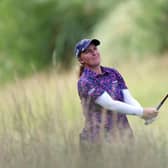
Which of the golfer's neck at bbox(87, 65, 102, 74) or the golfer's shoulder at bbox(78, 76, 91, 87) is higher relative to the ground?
the golfer's neck at bbox(87, 65, 102, 74)

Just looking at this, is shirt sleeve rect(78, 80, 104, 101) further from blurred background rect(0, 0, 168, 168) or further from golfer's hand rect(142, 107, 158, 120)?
golfer's hand rect(142, 107, 158, 120)

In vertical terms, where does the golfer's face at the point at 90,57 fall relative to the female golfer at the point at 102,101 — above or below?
above

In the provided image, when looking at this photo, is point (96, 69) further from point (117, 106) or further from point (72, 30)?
point (72, 30)

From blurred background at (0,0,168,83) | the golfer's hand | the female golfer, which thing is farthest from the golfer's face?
blurred background at (0,0,168,83)

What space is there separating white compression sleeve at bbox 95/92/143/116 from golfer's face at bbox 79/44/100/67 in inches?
14.3

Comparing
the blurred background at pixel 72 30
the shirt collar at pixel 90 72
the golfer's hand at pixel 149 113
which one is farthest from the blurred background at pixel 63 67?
the shirt collar at pixel 90 72

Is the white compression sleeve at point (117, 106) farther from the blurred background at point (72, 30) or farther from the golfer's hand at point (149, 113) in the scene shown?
the blurred background at point (72, 30)

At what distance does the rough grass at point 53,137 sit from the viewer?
7.10 meters

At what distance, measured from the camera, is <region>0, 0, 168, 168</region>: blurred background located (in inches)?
294

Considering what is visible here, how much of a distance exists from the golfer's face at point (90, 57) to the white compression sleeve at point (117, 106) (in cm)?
36

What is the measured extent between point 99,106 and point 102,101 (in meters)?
0.10

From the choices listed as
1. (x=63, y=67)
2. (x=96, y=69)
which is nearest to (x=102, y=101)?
(x=96, y=69)

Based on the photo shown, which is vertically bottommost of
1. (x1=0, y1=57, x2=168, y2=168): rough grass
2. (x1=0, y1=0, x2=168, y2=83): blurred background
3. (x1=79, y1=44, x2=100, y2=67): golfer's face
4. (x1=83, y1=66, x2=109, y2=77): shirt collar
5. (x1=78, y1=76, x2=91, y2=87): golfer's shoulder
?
(x1=0, y1=57, x2=168, y2=168): rough grass

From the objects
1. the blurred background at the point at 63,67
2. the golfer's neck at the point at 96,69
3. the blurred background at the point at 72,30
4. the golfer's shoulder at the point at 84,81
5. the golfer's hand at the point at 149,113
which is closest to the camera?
the blurred background at the point at 63,67
